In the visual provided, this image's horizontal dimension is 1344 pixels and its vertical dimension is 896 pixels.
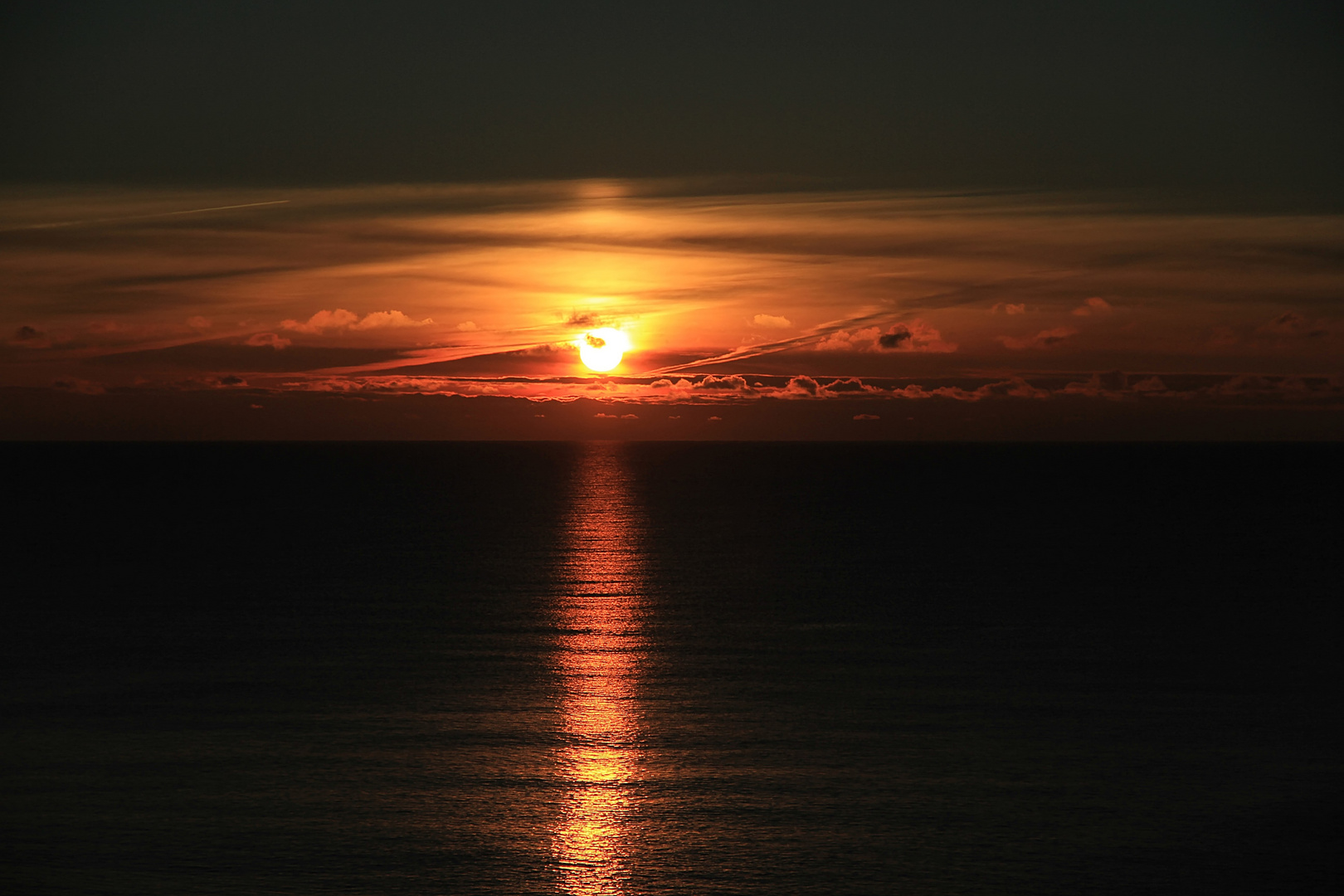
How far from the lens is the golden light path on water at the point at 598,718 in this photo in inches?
810

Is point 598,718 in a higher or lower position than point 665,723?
higher

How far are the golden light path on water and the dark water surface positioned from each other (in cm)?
13

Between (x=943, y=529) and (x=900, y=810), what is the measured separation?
74.6 metres

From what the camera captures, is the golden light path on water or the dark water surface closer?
the golden light path on water

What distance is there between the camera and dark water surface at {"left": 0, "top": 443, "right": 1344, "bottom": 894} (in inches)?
816

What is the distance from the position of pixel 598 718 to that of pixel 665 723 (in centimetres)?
183

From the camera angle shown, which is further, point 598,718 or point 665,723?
point 598,718

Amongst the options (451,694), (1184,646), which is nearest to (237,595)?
(451,694)

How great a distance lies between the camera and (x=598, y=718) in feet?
99.5

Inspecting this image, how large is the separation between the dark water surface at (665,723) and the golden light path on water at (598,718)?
13cm

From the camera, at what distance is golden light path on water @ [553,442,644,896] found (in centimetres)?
2058

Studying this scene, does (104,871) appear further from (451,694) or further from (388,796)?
(451,694)

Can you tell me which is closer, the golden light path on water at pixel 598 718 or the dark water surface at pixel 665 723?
the golden light path on water at pixel 598 718

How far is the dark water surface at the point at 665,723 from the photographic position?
68.0ft
